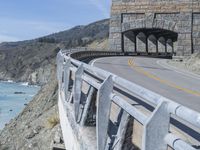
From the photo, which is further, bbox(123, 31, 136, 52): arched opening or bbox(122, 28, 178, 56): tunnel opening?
bbox(122, 28, 178, 56): tunnel opening

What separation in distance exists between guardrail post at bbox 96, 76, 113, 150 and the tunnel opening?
1854 inches

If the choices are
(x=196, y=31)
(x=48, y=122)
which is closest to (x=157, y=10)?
(x=196, y=31)

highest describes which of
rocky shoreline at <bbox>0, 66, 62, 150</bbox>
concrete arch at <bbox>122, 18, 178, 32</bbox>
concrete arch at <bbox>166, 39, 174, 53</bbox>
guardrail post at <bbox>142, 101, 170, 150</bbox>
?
concrete arch at <bbox>122, 18, 178, 32</bbox>

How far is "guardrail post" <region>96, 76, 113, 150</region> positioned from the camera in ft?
22.9

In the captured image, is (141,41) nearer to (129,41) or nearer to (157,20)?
(129,41)

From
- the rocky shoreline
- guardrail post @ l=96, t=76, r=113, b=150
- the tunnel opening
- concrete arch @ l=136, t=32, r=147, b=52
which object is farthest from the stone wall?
guardrail post @ l=96, t=76, r=113, b=150

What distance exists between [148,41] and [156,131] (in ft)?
222

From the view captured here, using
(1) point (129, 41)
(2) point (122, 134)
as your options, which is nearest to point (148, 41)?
(1) point (129, 41)

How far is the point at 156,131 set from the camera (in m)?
4.42

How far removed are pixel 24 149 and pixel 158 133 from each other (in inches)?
726

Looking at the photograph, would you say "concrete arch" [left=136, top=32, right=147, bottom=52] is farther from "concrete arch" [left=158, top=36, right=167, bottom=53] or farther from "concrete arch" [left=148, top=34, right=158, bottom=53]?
"concrete arch" [left=158, top=36, right=167, bottom=53]

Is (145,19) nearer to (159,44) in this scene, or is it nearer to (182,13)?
(182,13)

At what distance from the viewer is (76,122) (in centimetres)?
968

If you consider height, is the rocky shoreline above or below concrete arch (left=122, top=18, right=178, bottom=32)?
below
